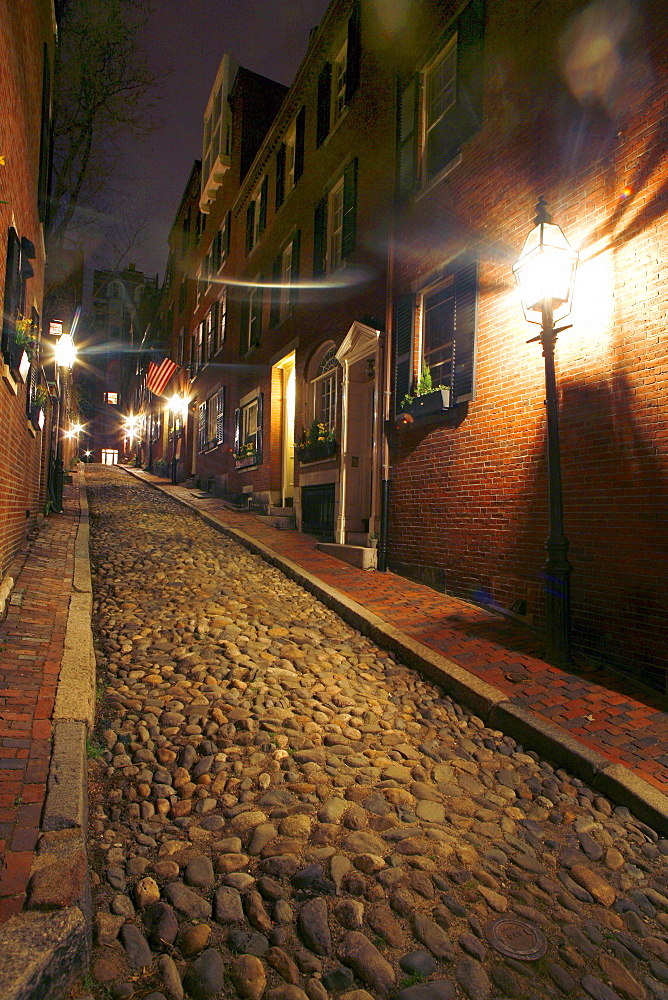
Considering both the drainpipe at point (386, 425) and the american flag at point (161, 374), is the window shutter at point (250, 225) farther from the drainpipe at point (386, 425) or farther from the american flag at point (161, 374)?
the drainpipe at point (386, 425)

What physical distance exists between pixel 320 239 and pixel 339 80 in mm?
3274

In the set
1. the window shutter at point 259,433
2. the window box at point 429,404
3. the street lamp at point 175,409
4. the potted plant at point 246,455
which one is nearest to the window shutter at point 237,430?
the potted plant at point 246,455

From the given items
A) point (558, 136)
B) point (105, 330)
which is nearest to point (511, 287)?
point (558, 136)

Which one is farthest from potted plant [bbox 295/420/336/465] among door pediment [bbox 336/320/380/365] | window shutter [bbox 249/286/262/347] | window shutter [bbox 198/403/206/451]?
window shutter [bbox 198/403/206/451]

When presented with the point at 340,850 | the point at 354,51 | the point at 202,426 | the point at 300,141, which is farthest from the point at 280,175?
the point at 340,850

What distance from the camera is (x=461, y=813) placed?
9.52 feet

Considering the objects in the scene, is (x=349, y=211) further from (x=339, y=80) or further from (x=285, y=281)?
(x=285, y=281)

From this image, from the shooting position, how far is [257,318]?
1652cm

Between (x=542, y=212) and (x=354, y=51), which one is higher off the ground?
(x=354, y=51)

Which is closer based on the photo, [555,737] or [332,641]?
[555,737]

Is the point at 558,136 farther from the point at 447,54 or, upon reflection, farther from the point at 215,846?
the point at 215,846

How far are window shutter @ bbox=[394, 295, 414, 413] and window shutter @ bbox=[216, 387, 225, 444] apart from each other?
37.5 ft

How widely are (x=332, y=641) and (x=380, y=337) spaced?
211 inches

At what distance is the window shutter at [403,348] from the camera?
322 inches
